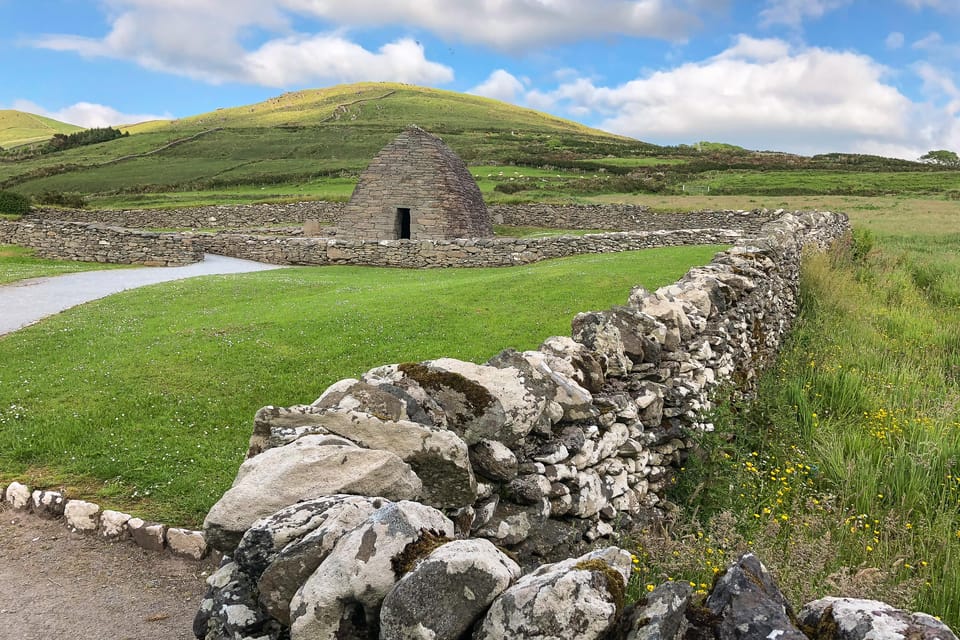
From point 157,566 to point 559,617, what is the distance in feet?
14.2

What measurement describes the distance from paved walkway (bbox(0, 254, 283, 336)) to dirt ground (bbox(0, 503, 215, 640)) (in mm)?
8534

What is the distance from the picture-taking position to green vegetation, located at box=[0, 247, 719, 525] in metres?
6.51

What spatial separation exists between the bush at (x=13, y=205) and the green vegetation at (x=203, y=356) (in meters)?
20.9

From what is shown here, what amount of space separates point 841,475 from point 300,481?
18.3 feet

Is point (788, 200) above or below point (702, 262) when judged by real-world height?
above

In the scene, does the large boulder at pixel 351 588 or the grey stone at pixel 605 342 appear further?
the grey stone at pixel 605 342

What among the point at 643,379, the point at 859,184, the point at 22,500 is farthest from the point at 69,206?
the point at 859,184

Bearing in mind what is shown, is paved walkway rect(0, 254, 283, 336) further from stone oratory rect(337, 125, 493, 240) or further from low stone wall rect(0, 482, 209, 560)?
low stone wall rect(0, 482, 209, 560)

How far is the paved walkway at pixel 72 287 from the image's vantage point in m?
13.7

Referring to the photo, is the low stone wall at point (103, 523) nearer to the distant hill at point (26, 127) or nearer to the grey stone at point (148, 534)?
the grey stone at point (148, 534)

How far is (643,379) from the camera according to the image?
573cm

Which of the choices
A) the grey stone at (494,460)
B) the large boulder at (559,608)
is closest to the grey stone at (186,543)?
the grey stone at (494,460)

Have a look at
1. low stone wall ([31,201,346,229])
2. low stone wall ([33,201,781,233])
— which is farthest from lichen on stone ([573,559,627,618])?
low stone wall ([31,201,346,229])

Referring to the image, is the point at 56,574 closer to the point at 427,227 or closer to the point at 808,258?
the point at 808,258
